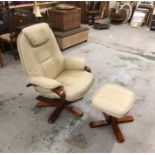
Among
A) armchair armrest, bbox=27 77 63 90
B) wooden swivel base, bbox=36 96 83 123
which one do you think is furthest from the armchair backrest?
wooden swivel base, bbox=36 96 83 123

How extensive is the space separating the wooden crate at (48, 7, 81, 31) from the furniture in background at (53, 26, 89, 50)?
11 centimetres

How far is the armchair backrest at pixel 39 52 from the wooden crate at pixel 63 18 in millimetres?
1714

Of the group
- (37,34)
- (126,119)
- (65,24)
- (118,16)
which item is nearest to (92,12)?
(118,16)

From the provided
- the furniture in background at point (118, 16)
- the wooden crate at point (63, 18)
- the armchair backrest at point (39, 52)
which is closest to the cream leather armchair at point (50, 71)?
the armchair backrest at point (39, 52)

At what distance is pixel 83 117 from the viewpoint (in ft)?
7.23

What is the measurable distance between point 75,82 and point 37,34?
0.65 m

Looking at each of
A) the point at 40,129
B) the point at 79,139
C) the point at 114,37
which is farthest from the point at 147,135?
the point at 114,37

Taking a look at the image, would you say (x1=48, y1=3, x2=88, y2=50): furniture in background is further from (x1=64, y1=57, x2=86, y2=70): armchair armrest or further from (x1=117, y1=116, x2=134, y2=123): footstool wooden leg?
(x1=117, y1=116, x2=134, y2=123): footstool wooden leg

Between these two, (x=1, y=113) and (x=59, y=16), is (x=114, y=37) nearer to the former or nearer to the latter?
(x=59, y=16)

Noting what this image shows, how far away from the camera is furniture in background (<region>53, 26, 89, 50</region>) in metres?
3.83

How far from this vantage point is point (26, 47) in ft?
6.58

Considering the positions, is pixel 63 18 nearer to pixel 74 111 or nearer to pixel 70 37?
pixel 70 37

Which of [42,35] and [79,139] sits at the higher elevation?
[42,35]

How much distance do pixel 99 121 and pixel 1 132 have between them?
1.02 metres
